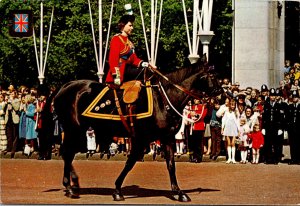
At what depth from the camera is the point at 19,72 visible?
23859 millimetres

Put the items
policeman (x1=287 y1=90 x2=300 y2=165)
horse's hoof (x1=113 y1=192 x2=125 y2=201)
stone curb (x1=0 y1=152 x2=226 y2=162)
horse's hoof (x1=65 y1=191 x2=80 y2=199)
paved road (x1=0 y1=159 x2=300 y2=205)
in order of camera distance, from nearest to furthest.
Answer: horse's hoof (x1=113 y1=192 x2=125 y2=201) < paved road (x1=0 y1=159 x2=300 y2=205) < horse's hoof (x1=65 y1=191 x2=80 y2=199) < stone curb (x1=0 y1=152 x2=226 y2=162) < policeman (x1=287 y1=90 x2=300 y2=165)

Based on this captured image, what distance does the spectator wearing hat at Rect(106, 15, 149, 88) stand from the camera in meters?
14.8

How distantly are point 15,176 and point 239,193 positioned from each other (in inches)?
192

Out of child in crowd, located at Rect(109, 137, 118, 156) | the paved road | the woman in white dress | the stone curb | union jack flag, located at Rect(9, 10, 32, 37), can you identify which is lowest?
the paved road

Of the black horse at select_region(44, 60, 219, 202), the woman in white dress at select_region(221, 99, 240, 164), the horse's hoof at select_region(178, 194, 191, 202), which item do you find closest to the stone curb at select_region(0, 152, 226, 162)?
the woman in white dress at select_region(221, 99, 240, 164)

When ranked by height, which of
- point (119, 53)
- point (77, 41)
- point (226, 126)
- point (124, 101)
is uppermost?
point (77, 41)

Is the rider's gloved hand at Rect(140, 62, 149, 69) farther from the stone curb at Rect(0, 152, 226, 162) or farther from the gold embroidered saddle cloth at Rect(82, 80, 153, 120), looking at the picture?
the stone curb at Rect(0, 152, 226, 162)

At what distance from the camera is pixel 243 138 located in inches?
897

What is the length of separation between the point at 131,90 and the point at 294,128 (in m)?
8.48

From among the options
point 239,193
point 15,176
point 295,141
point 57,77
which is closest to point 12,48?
point 57,77

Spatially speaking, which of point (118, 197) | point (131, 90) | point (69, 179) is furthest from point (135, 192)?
point (131, 90)

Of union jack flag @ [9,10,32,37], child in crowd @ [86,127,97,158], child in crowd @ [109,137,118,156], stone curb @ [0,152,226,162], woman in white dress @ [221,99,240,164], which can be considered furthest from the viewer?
woman in white dress @ [221,99,240,164]

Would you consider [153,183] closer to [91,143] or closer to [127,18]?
[127,18]

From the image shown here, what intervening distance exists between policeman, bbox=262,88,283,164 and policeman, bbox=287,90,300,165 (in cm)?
22
